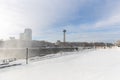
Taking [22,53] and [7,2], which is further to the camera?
[22,53]

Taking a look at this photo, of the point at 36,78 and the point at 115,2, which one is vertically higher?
the point at 115,2

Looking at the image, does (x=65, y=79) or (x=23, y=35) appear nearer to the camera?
(x=65, y=79)

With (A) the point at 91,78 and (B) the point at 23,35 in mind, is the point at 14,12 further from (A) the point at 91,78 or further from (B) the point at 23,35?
(B) the point at 23,35

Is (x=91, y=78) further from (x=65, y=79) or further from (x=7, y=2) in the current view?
(x=7, y=2)

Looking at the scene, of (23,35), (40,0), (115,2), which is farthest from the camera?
(23,35)

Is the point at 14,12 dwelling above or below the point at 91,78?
→ above

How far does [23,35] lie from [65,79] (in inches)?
1206

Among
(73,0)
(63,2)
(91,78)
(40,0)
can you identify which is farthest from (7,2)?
(91,78)

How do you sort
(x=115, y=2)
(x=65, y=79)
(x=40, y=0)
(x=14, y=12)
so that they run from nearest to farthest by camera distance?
(x=65, y=79) < (x=40, y=0) < (x=115, y=2) < (x=14, y=12)

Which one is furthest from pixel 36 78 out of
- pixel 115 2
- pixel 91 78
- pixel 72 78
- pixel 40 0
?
pixel 115 2

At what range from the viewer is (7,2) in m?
10.4

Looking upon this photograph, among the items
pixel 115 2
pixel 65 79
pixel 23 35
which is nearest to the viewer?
pixel 65 79

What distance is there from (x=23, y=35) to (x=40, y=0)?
24161mm

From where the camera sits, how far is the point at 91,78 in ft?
13.7
